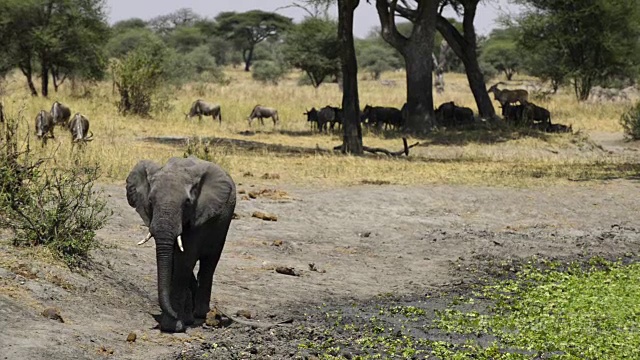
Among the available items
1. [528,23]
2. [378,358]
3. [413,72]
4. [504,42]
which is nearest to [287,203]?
[378,358]

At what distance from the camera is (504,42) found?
6538cm

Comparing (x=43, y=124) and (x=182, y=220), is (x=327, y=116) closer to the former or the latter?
(x=43, y=124)

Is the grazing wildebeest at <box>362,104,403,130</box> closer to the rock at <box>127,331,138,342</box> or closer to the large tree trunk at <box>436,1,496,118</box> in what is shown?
the large tree trunk at <box>436,1,496,118</box>

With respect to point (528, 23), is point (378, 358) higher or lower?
lower

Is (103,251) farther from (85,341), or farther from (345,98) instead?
(345,98)

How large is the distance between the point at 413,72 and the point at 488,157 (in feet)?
21.1

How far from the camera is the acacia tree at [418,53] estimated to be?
87.6 ft

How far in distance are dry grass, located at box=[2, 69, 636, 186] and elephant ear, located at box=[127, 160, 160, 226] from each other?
7.15m

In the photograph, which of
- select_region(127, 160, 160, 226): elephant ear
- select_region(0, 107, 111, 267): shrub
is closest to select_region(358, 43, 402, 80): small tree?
select_region(0, 107, 111, 267): shrub

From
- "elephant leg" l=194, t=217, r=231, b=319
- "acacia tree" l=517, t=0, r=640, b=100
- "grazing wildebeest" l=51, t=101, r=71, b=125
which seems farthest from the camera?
"acacia tree" l=517, t=0, r=640, b=100

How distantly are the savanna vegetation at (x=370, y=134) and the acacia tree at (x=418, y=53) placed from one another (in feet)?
0.13

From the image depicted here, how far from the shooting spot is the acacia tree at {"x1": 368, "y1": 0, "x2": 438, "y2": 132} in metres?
26.7

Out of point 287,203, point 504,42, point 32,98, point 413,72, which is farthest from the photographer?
point 504,42

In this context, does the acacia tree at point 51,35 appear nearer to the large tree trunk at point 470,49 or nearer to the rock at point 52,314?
the large tree trunk at point 470,49
